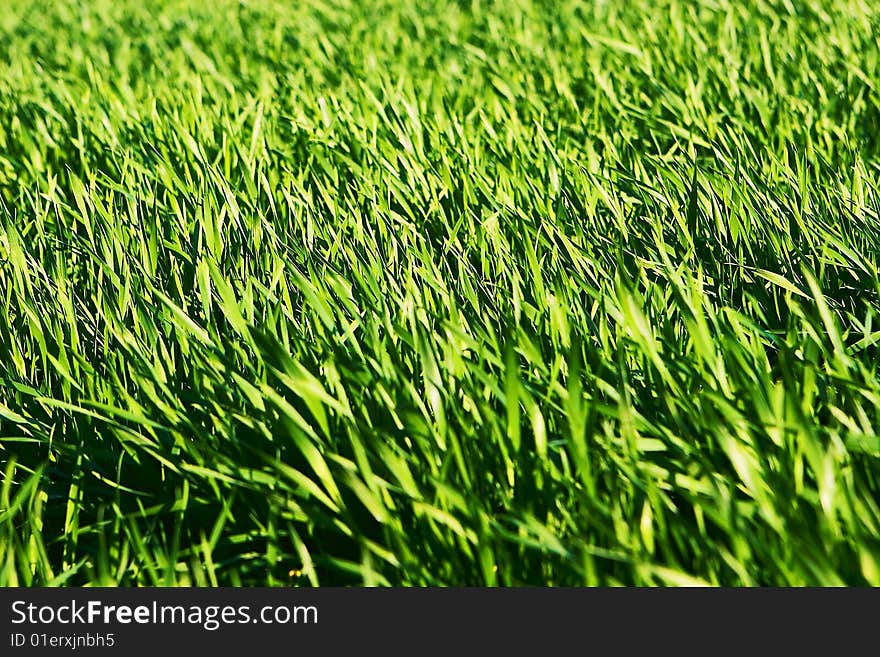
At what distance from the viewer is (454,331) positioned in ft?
4.40

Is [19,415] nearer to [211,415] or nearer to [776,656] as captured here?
[211,415]

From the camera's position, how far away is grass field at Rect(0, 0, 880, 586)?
1202mm

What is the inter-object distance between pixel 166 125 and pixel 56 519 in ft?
5.11

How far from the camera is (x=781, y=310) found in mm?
1734

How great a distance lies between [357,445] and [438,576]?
0.20 metres

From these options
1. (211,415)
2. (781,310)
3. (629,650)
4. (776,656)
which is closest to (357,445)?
(211,415)

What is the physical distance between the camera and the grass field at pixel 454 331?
120 centimetres

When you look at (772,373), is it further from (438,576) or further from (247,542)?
(247,542)

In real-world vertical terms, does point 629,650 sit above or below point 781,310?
below

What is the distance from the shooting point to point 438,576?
1.21m

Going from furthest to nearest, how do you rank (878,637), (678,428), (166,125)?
1. (166,125)
2. (678,428)
3. (878,637)

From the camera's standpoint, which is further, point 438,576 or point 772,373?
point 772,373

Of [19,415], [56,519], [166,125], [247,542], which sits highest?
[166,125]

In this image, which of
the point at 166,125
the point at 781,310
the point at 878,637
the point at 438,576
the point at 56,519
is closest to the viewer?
the point at 878,637
